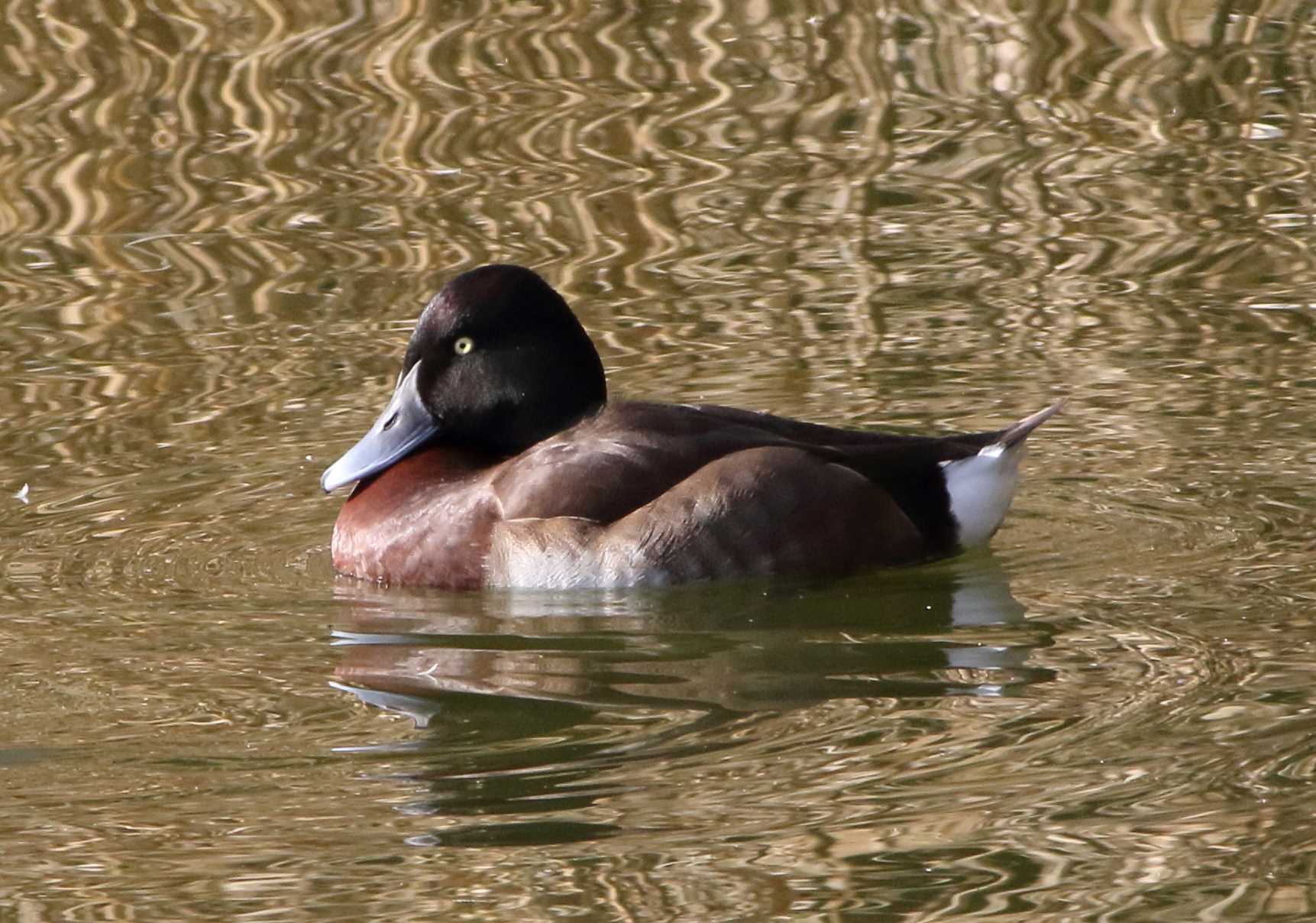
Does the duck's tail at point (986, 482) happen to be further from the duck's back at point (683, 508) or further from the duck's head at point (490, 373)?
the duck's head at point (490, 373)

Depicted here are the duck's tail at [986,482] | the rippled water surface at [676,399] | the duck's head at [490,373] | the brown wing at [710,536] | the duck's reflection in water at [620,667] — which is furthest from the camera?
the duck's head at [490,373]

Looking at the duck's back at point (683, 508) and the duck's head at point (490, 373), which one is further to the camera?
the duck's head at point (490, 373)

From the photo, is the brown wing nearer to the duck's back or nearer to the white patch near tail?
the duck's back

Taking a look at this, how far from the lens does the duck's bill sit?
22.9 ft

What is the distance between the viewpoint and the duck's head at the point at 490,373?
22.6ft

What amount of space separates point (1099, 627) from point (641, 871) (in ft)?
5.64

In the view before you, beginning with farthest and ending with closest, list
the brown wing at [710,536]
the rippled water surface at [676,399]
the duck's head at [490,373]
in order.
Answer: the duck's head at [490,373], the brown wing at [710,536], the rippled water surface at [676,399]

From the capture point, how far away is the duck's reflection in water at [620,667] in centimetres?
505

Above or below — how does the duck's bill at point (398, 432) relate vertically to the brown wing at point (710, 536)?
above

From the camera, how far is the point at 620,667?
5.77m

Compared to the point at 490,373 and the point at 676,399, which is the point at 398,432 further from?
the point at 676,399

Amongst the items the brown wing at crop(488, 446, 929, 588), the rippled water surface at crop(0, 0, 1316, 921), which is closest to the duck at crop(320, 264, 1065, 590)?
the brown wing at crop(488, 446, 929, 588)

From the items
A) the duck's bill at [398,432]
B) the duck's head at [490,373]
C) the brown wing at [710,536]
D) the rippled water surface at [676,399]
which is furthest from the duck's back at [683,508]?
the duck's bill at [398,432]

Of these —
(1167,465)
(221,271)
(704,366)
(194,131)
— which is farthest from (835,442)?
(194,131)
